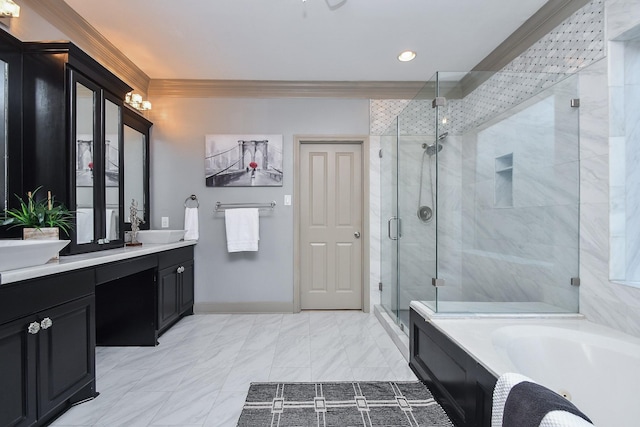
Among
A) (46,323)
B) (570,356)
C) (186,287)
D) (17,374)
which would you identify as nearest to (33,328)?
(46,323)

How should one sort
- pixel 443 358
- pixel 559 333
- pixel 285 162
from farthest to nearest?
pixel 285 162
pixel 443 358
pixel 559 333

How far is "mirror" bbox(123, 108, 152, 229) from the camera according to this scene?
109 inches

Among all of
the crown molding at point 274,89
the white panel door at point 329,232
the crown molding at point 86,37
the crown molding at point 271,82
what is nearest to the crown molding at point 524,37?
the crown molding at point 271,82

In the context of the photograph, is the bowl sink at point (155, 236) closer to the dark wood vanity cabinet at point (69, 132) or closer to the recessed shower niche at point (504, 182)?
the dark wood vanity cabinet at point (69, 132)

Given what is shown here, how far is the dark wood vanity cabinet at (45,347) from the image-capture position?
127 centimetres

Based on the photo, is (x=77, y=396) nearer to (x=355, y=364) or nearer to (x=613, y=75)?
(x=355, y=364)

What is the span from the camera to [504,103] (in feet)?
7.75

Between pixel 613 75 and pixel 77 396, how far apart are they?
3329 mm

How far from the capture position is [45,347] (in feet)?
4.73

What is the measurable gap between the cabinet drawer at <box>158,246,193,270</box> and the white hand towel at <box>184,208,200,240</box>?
120 millimetres

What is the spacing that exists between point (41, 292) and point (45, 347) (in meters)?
0.26

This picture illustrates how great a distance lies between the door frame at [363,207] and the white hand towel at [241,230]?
0.42 metres

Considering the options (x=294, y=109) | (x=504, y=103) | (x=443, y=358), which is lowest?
(x=443, y=358)

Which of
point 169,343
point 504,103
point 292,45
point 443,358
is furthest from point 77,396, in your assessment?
point 504,103
